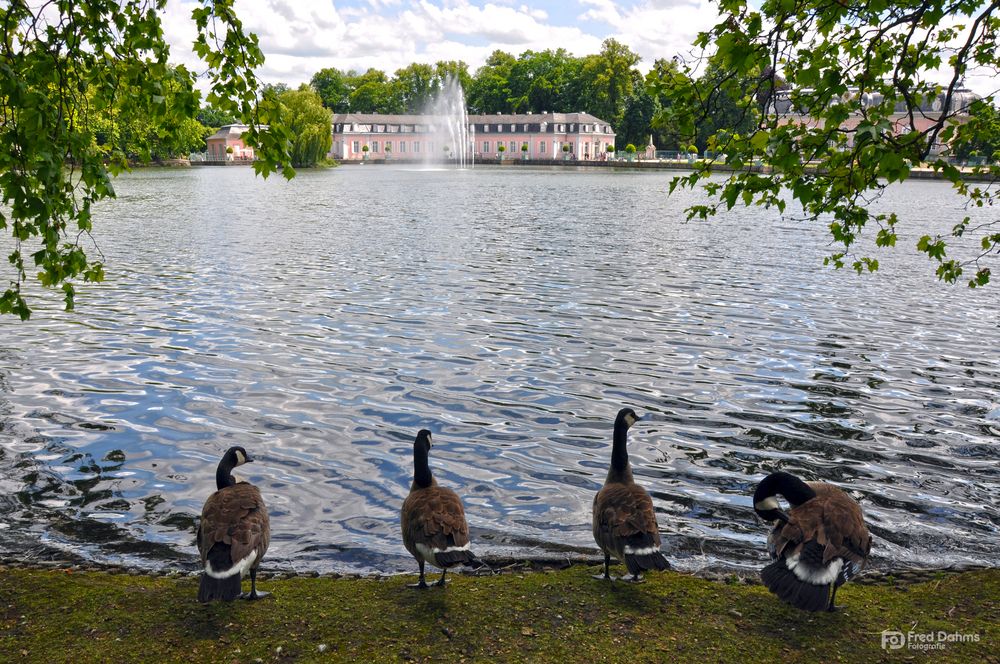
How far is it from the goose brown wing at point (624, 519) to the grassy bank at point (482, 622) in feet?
1.61

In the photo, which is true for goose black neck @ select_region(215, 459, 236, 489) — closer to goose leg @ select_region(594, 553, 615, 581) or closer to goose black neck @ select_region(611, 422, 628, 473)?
goose leg @ select_region(594, 553, 615, 581)

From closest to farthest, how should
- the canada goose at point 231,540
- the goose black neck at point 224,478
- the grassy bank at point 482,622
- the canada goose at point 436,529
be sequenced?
Result: 1. the grassy bank at point 482,622
2. the canada goose at point 231,540
3. the canada goose at point 436,529
4. the goose black neck at point 224,478

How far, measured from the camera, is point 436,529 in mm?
6516

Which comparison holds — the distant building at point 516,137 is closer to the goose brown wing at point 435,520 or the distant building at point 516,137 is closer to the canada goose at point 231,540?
the goose brown wing at point 435,520

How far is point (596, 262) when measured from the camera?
1222 inches

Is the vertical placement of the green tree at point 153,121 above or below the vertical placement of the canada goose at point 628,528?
above

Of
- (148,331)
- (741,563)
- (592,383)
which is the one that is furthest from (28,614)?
(148,331)

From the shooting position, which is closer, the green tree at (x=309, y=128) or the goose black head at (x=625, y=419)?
the goose black head at (x=625, y=419)

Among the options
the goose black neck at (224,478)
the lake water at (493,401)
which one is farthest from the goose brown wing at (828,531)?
the goose black neck at (224,478)

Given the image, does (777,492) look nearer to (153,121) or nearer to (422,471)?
(422,471)

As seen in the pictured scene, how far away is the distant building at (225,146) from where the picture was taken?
180 m

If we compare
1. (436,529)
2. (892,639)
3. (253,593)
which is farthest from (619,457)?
(253,593)

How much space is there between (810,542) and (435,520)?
294 cm

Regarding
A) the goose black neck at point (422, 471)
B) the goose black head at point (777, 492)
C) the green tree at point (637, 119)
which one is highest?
the green tree at point (637, 119)
